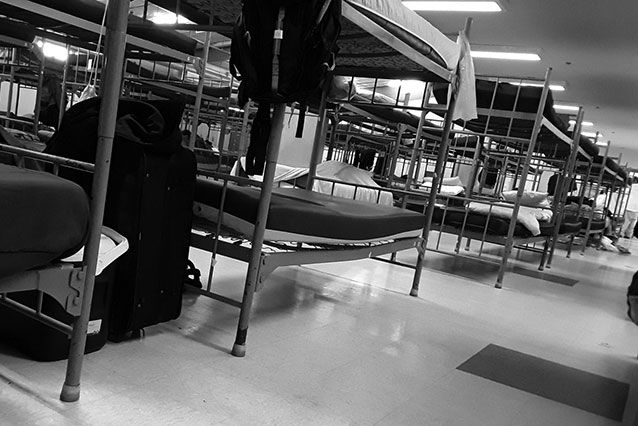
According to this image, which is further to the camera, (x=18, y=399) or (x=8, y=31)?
(x=8, y=31)

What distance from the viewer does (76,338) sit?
120 cm

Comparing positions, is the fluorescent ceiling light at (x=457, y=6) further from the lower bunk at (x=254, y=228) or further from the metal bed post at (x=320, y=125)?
the lower bunk at (x=254, y=228)

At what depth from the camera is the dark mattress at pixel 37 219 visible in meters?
0.97

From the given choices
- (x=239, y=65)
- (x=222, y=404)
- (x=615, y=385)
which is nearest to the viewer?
(x=222, y=404)

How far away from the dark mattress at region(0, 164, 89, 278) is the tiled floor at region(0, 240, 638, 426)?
0.37m

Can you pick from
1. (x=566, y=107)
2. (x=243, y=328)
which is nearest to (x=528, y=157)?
(x=243, y=328)

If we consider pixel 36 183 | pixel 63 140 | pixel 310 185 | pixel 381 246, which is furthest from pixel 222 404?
pixel 310 185

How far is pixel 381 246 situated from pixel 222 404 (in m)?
1.53

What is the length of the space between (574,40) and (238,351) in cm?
877

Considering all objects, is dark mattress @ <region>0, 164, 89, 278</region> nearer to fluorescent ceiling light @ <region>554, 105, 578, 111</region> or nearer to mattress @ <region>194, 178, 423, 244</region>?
mattress @ <region>194, 178, 423, 244</region>

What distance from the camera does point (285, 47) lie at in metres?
1.63

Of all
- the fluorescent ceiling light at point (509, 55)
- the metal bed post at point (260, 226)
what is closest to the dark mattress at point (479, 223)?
the metal bed post at point (260, 226)

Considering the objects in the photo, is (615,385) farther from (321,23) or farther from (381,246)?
(321,23)

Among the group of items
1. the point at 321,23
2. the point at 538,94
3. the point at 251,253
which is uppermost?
the point at 538,94
